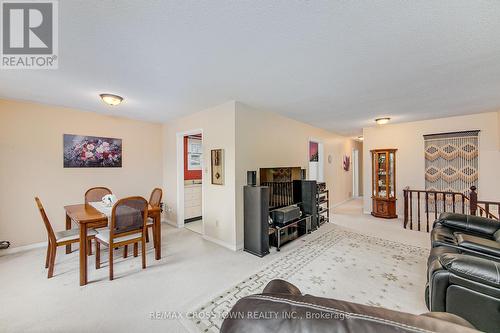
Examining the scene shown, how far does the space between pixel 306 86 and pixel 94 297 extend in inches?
136

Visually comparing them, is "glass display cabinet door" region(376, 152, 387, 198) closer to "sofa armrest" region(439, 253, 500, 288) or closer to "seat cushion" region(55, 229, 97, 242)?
"sofa armrest" region(439, 253, 500, 288)

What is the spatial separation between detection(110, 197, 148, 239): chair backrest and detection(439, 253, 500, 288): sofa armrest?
309 cm

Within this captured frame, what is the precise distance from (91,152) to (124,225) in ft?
7.51

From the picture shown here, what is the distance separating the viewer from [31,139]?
3.34 metres

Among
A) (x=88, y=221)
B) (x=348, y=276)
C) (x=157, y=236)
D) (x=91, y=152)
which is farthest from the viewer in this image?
(x=91, y=152)

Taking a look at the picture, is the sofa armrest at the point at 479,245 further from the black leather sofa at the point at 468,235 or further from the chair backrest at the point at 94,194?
the chair backrest at the point at 94,194

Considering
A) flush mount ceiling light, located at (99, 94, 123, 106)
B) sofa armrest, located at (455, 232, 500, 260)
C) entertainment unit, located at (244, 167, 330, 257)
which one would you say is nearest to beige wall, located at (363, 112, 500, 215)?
entertainment unit, located at (244, 167, 330, 257)

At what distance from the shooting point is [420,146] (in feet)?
15.9

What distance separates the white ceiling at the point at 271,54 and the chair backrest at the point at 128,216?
1506 mm

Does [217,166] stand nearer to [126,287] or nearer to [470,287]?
[126,287]

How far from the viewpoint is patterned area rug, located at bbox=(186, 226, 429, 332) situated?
1.96 m

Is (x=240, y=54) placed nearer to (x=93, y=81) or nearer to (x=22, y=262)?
(x=93, y=81)

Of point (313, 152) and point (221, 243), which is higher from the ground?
point (313, 152)

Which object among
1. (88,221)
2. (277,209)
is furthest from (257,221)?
(88,221)
